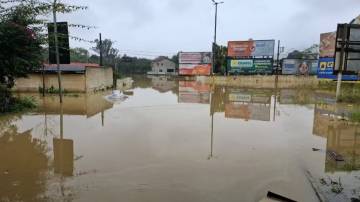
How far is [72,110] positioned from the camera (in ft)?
47.0

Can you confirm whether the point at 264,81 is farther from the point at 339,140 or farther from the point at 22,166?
the point at 22,166

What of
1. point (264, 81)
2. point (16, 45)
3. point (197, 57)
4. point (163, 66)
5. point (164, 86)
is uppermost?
point (197, 57)

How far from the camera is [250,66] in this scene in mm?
36719

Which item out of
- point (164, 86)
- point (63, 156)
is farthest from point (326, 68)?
point (63, 156)

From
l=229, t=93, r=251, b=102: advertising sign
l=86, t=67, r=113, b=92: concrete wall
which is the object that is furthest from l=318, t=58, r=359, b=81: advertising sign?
l=86, t=67, r=113, b=92: concrete wall

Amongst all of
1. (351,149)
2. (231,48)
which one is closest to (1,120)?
(351,149)

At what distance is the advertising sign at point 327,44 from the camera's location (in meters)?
26.4

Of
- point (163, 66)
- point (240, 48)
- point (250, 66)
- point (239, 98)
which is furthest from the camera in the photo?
point (163, 66)

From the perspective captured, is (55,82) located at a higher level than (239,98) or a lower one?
higher

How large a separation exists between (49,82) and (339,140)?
19558 mm

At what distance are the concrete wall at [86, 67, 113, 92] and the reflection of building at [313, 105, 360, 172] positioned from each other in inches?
638

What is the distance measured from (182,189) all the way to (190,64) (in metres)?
40.0

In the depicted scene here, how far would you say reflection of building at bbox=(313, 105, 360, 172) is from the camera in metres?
6.51

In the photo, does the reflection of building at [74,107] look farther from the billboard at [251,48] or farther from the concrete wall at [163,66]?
the concrete wall at [163,66]
